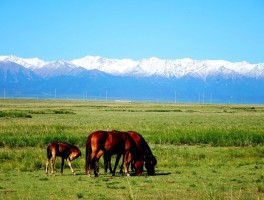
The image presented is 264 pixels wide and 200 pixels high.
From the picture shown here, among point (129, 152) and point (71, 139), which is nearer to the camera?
point (129, 152)

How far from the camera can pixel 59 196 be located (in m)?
16.8

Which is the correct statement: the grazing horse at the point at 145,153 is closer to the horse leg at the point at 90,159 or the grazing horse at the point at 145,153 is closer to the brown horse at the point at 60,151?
the horse leg at the point at 90,159

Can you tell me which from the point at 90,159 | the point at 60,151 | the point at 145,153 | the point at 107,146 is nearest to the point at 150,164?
the point at 145,153

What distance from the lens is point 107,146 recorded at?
21109 millimetres

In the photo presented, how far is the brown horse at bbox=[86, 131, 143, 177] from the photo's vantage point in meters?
20.9

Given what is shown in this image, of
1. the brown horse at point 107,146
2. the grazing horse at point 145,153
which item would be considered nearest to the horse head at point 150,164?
the grazing horse at point 145,153

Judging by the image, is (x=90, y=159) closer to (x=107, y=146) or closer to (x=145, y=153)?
(x=107, y=146)

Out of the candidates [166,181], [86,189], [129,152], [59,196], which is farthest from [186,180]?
[59,196]

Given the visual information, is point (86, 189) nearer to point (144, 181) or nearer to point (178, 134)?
point (144, 181)

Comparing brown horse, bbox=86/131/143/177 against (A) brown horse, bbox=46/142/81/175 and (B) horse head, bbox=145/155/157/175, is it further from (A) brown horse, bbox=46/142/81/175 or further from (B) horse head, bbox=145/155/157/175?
(A) brown horse, bbox=46/142/81/175

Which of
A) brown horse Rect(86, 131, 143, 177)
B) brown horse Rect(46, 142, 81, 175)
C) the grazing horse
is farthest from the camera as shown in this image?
the grazing horse

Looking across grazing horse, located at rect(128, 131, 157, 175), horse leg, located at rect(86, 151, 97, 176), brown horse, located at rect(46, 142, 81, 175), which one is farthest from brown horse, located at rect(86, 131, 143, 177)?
brown horse, located at rect(46, 142, 81, 175)

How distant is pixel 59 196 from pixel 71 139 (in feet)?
64.6

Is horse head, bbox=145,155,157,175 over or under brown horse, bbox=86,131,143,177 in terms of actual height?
under
